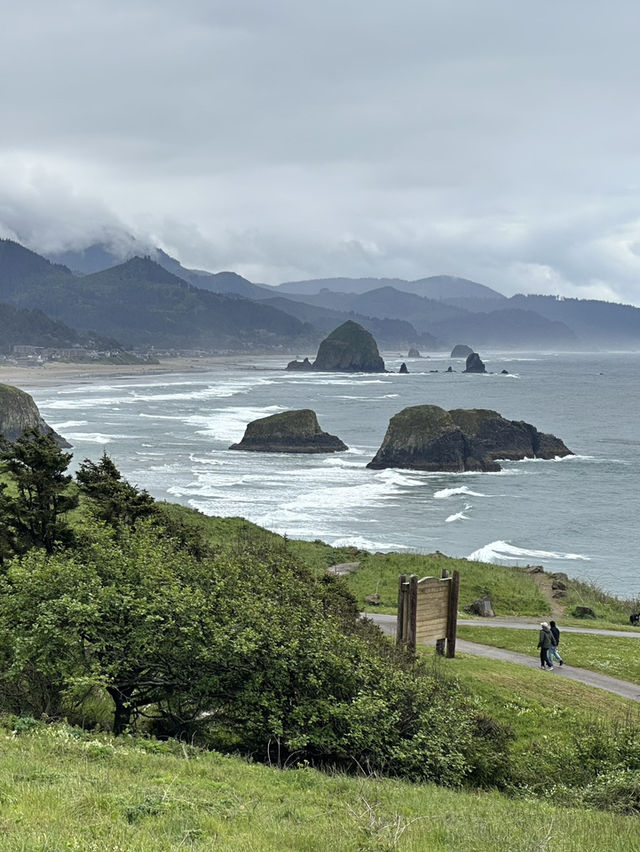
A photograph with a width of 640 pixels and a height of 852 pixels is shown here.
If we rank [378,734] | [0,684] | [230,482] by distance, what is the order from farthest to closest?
1. [230,482]
2. [0,684]
3. [378,734]

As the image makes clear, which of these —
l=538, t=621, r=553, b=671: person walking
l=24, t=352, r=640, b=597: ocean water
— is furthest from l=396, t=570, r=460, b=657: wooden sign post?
l=24, t=352, r=640, b=597: ocean water

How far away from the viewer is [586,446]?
306 ft

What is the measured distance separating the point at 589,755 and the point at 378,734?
3.72m

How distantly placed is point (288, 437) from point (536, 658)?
65.2 metres

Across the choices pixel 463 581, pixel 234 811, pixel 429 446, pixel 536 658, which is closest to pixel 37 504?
pixel 234 811

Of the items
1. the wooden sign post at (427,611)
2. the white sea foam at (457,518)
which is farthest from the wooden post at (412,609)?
the white sea foam at (457,518)

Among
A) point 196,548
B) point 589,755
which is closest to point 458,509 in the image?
point 196,548

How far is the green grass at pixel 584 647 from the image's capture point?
21.2m

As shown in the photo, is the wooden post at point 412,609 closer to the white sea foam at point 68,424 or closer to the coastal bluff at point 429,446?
the coastal bluff at point 429,446

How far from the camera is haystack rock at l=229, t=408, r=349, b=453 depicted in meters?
86.0

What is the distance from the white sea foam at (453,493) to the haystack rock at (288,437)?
70.4 ft

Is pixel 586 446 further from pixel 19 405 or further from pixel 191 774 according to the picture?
pixel 191 774

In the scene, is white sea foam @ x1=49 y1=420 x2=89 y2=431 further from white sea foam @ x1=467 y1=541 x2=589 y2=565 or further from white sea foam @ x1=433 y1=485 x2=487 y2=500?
white sea foam @ x1=467 y1=541 x2=589 y2=565

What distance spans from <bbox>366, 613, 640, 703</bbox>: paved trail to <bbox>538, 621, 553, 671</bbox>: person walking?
19 cm
